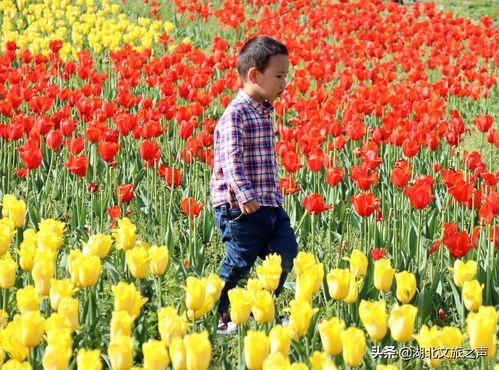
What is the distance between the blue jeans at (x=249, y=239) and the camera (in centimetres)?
352

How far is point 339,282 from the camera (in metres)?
2.66

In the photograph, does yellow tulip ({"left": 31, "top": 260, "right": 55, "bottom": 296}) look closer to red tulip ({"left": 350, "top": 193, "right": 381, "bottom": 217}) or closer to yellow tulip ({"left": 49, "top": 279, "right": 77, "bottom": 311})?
yellow tulip ({"left": 49, "top": 279, "right": 77, "bottom": 311})

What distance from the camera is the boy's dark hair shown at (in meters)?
3.48

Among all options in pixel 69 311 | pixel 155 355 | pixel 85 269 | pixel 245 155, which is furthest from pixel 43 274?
pixel 245 155

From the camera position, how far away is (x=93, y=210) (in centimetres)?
464

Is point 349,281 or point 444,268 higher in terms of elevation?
point 444,268

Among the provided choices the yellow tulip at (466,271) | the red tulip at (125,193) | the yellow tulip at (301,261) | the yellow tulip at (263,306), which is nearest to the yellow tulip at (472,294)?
the yellow tulip at (466,271)

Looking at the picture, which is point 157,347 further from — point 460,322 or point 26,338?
point 460,322

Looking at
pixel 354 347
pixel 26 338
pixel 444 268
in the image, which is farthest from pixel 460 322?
pixel 26 338

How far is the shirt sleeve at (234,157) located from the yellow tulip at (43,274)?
100 cm

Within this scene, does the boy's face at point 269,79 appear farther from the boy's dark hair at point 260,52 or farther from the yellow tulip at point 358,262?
the yellow tulip at point 358,262

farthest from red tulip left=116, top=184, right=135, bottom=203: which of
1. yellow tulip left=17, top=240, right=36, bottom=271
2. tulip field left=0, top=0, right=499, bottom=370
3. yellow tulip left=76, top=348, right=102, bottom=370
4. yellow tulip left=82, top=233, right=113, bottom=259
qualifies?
yellow tulip left=76, top=348, right=102, bottom=370

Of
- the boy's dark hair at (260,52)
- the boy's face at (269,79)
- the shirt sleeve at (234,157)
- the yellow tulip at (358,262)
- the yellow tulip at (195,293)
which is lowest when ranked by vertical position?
the yellow tulip at (195,293)

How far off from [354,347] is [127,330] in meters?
0.66
